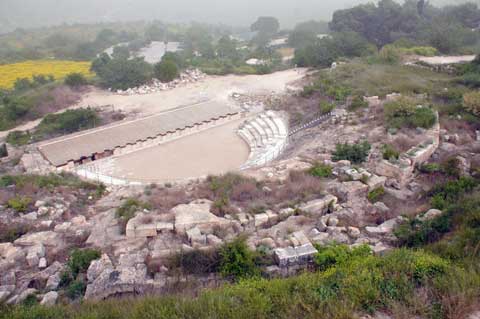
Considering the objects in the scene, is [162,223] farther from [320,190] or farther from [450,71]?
[450,71]

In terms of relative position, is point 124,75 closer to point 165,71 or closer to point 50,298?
point 165,71

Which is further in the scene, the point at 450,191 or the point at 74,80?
the point at 74,80

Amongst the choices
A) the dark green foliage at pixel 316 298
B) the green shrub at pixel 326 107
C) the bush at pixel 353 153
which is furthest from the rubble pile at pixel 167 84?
the dark green foliage at pixel 316 298

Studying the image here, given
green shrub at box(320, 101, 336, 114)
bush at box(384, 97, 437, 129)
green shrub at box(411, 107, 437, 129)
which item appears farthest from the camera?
green shrub at box(320, 101, 336, 114)

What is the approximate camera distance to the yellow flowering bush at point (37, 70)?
3033cm

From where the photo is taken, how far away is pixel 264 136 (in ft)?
59.7

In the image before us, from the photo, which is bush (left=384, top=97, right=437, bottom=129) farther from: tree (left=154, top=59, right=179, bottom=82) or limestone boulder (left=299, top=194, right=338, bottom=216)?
tree (left=154, top=59, right=179, bottom=82)

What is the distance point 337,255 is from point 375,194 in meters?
4.19

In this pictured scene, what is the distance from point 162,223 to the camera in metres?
9.45

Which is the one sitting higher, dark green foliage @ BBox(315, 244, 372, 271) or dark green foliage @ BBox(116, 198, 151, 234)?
dark green foliage @ BBox(315, 244, 372, 271)

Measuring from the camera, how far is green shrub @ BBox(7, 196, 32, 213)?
10.6 meters

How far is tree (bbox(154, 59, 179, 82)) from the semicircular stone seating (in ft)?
24.5

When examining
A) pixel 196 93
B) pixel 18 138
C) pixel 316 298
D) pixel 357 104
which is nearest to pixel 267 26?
pixel 196 93

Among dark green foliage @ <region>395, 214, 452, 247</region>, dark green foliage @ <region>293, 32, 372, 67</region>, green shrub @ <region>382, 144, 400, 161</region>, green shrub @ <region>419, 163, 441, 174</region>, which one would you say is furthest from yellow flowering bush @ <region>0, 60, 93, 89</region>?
dark green foliage @ <region>395, 214, 452, 247</region>
